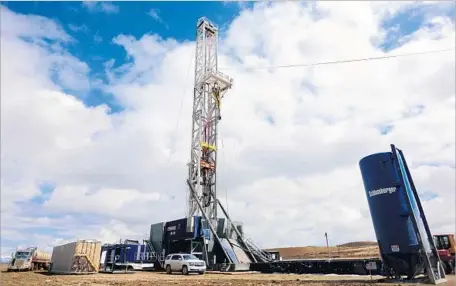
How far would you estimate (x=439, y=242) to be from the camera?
948 inches

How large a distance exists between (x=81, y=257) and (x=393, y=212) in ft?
69.7

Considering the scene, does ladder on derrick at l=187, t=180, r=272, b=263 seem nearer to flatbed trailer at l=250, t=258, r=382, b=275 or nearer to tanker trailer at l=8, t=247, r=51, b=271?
flatbed trailer at l=250, t=258, r=382, b=275

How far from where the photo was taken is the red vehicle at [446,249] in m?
23.1

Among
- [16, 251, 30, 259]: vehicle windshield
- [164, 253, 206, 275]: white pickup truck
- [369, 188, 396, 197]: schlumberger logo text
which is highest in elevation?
[16, 251, 30, 259]: vehicle windshield

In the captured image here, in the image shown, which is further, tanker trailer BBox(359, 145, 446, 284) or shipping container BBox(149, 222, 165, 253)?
shipping container BBox(149, 222, 165, 253)

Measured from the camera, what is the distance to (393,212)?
14688mm

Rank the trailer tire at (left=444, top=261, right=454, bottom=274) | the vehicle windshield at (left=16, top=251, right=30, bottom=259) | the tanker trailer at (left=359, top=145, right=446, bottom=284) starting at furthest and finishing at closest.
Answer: the vehicle windshield at (left=16, top=251, right=30, bottom=259) → the trailer tire at (left=444, top=261, right=454, bottom=274) → the tanker trailer at (left=359, top=145, right=446, bottom=284)

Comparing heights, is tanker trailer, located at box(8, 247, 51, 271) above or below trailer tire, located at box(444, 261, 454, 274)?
above

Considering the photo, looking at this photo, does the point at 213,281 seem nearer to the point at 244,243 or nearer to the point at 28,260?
the point at 244,243

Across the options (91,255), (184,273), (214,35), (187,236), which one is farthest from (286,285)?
(214,35)

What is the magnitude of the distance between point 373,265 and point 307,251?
56.4 meters

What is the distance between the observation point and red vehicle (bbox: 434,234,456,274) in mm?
23062

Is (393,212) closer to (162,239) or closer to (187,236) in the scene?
(187,236)

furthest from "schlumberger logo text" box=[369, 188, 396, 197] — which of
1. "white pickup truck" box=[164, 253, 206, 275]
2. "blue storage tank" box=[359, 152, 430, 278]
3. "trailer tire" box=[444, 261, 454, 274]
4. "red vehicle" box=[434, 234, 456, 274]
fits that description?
"white pickup truck" box=[164, 253, 206, 275]
